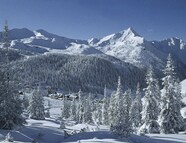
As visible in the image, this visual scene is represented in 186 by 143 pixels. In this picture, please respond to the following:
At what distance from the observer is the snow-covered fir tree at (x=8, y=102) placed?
36.2 meters

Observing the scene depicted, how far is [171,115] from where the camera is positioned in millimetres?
55781

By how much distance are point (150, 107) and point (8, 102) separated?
98.7 ft

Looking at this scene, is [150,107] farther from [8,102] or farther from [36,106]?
[36,106]

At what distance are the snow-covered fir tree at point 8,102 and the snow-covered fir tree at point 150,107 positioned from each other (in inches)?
1084

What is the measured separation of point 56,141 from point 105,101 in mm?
74709

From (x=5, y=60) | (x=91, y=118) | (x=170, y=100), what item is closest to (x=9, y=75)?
(x=5, y=60)

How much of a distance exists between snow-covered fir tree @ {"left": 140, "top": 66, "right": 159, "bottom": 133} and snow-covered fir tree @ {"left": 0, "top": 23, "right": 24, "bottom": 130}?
2754cm

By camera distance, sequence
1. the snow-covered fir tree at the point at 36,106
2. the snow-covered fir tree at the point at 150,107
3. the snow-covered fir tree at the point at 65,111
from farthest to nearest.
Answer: the snow-covered fir tree at the point at 65,111 < the snow-covered fir tree at the point at 36,106 < the snow-covered fir tree at the point at 150,107

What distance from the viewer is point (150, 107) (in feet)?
196

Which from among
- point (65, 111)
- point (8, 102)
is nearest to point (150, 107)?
point (8, 102)

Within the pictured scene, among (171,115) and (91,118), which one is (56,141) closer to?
(171,115)

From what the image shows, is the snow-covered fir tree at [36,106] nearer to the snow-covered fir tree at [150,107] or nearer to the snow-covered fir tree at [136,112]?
the snow-covered fir tree at [136,112]

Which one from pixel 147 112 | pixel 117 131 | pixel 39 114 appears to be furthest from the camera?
pixel 39 114

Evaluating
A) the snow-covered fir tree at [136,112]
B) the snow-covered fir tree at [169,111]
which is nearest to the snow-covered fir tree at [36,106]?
the snow-covered fir tree at [136,112]
